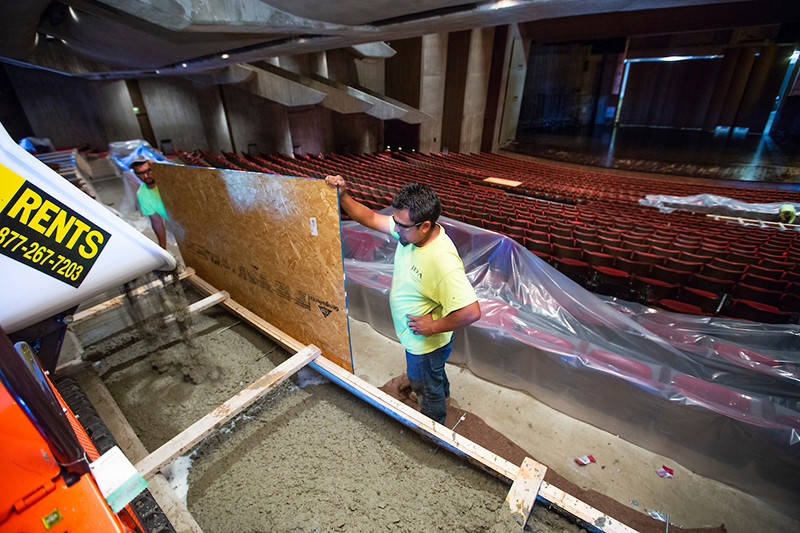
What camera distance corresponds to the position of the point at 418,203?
6.11ft

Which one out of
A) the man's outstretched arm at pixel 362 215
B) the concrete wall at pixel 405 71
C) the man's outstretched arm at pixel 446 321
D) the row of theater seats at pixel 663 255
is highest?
the concrete wall at pixel 405 71

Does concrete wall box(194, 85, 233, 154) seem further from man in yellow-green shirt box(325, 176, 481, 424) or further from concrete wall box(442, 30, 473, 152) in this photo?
man in yellow-green shirt box(325, 176, 481, 424)

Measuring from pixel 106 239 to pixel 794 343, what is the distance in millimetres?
4941

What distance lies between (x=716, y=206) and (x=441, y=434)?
36.9 ft

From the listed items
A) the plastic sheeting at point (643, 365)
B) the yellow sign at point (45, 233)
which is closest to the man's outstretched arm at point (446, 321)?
the plastic sheeting at point (643, 365)

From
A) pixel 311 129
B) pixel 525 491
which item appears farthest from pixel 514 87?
pixel 525 491

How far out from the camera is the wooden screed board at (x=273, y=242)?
233cm

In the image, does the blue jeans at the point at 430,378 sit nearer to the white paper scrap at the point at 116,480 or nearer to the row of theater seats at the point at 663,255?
the white paper scrap at the point at 116,480

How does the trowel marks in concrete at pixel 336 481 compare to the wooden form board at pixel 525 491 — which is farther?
the trowel marks in concrete at pixel 336 481

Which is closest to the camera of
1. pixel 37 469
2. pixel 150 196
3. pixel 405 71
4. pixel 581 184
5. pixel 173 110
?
pixel 37 469

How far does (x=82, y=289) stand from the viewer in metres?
1.58

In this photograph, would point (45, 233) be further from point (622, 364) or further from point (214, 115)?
point (214, 115)

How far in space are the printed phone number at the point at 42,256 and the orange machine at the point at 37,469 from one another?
61cm

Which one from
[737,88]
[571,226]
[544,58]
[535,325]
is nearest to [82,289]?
[535,325]
